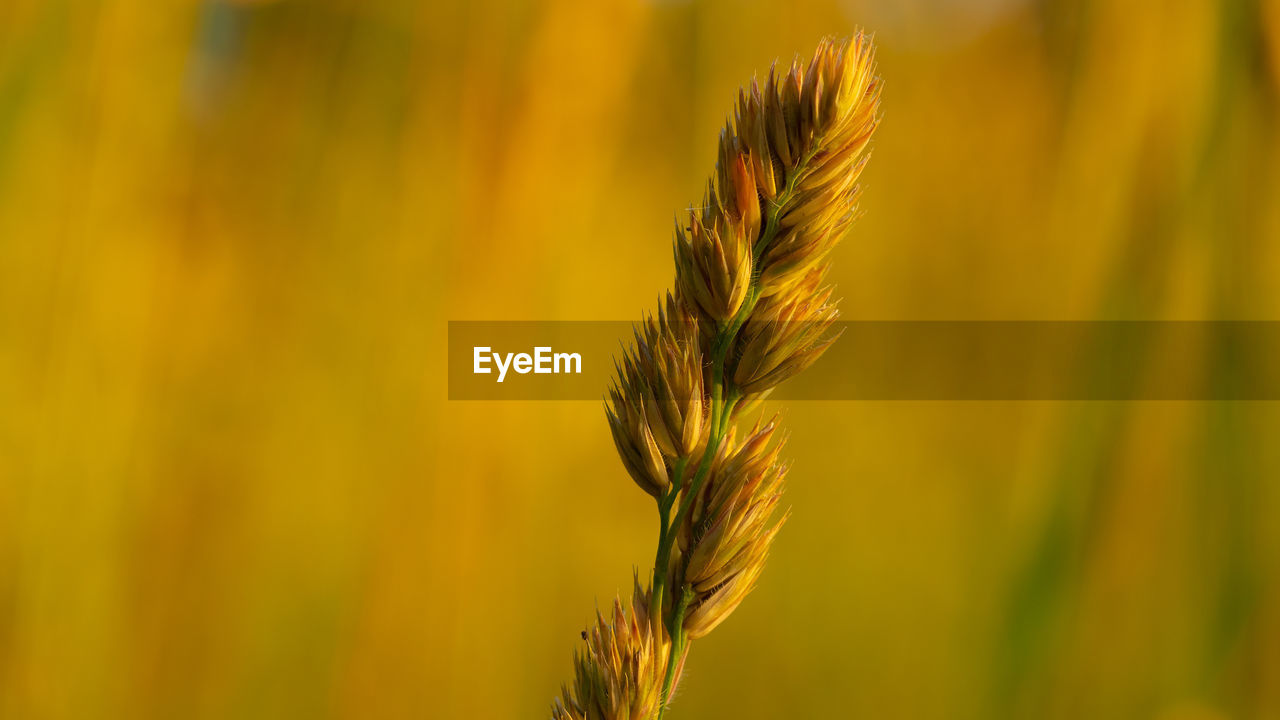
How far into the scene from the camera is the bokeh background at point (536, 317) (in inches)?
34.8

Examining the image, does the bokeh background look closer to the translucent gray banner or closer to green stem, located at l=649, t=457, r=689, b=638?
the translucent gray banner

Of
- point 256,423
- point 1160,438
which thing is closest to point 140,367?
point 256,423

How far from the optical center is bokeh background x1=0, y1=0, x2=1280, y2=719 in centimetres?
88

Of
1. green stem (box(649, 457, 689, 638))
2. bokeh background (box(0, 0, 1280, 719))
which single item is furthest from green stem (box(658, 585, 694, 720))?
bokeh background (box(0, 0, 1280, 719))

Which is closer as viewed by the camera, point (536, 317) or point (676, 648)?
point (676, 648)

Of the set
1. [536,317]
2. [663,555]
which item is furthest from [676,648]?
[536,317]

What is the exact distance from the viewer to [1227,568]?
3.19 ft

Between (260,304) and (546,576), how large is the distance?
0.43 meters

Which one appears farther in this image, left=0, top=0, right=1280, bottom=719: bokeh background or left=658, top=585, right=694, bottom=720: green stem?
left=0, top=0, right=1280, bottom=719: bokeh background

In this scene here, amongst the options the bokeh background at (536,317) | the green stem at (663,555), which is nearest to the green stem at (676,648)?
the green stem at (663,555)

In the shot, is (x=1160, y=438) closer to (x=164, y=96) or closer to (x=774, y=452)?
(x=774, y=452)

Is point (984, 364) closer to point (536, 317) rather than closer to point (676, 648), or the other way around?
point (536, 317)

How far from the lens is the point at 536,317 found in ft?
3.34

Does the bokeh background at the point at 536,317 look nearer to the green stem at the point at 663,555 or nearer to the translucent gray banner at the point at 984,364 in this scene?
the translucent gray banner at the point at 984,364
